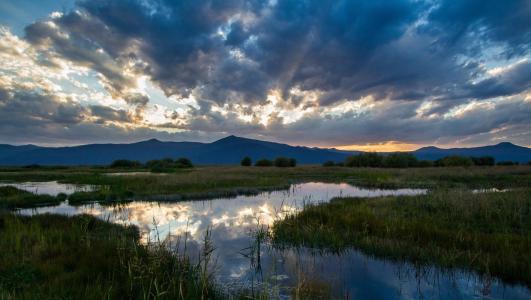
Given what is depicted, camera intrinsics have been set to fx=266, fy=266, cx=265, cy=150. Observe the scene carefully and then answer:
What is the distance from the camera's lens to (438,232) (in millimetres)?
11609

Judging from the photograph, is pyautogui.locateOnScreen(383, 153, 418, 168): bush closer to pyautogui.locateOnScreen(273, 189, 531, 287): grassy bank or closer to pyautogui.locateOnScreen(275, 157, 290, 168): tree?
pyautogui.locateOnScreen(275, 157, 290, 168): tree

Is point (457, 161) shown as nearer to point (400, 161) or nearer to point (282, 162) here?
point (400, 161)

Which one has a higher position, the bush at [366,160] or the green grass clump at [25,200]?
the bush at [366,160]

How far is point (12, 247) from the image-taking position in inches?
372

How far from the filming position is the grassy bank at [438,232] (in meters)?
9.00

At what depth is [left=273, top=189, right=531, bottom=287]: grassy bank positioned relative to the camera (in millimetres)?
9000

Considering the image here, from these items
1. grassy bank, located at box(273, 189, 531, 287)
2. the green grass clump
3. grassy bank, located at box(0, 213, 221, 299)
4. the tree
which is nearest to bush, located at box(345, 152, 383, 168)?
the tree

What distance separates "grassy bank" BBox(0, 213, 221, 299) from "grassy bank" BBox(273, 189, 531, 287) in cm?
597

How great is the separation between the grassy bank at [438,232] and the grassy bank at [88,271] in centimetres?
597

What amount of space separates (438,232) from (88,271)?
13.1 metres

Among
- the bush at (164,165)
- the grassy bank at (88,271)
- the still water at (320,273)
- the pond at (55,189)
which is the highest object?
the bush at (164,165)

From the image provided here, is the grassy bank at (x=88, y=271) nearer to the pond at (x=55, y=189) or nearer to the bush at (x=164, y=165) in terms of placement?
the pond at (x=55, y=189)

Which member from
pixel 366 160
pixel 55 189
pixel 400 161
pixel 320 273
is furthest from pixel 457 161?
pixel 55 189

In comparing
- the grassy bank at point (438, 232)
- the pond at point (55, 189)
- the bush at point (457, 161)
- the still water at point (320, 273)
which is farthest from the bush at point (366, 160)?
the still water at point (320, 273)
